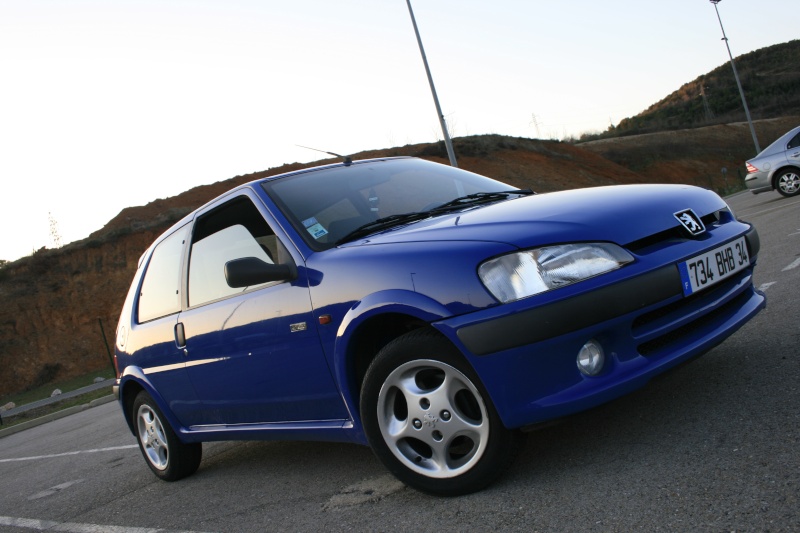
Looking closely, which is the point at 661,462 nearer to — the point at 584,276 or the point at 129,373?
the point at 584,276

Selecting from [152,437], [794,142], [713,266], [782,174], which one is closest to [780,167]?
[782,174]

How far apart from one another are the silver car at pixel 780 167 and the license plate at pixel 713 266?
13210 millimetres

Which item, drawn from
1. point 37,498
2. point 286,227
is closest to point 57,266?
point 37,498

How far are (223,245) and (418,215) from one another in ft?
4.08

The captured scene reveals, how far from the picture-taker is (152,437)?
5.39 meters

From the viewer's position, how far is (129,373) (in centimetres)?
536

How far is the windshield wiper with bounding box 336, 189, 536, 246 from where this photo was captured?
3.70 metres

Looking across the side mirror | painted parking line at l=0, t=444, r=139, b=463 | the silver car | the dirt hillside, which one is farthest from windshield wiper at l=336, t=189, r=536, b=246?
the dirt hillside

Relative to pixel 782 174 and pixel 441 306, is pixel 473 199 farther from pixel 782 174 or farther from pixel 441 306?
pixel 782 174

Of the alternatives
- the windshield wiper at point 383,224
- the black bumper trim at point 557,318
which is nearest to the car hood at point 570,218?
the windshield wiper at point 383,224

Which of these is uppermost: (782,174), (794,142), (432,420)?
(794,142)

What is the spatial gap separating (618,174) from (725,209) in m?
62.6

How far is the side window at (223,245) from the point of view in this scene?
159 inches

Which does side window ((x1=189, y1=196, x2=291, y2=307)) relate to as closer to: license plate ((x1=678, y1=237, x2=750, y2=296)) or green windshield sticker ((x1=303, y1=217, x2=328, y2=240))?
green windshield sticker ((x1=303, y1=217, x2=328, y2=240))
